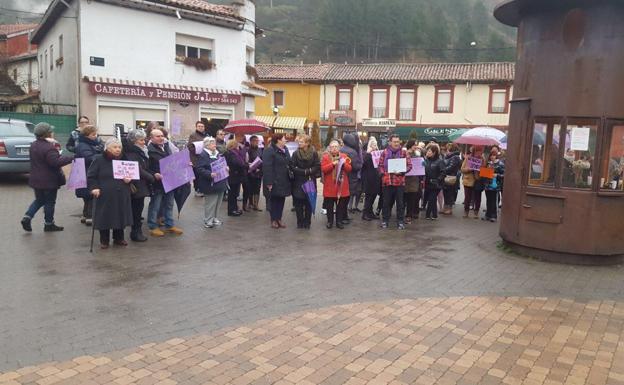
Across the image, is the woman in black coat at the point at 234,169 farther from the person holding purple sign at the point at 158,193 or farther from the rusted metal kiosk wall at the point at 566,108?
the rusted metal kiosk wall at the point at 566,108

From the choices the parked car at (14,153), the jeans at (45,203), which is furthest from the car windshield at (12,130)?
the jeans at (45,203)

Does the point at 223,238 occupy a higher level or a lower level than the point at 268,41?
lower

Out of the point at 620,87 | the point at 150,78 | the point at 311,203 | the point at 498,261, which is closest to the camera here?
the point at 620,87

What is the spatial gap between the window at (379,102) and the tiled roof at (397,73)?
86 centimetres

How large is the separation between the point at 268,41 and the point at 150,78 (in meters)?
57.2

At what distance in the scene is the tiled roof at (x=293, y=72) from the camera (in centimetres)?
4531

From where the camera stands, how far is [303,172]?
31.1 feet

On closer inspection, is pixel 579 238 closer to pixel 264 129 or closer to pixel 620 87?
pixel 620 87

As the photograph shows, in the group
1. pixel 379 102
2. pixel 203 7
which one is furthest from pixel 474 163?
pixel 379 102

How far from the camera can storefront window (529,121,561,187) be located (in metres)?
7.31

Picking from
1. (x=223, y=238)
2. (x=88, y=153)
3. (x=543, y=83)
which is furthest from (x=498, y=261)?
(x=88, y=153)

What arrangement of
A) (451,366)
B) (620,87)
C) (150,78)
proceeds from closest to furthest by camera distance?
(451,366)
(620,87)
(150,78)

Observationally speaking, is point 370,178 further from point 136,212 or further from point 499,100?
point 499,100

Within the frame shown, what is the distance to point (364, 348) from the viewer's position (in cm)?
450
